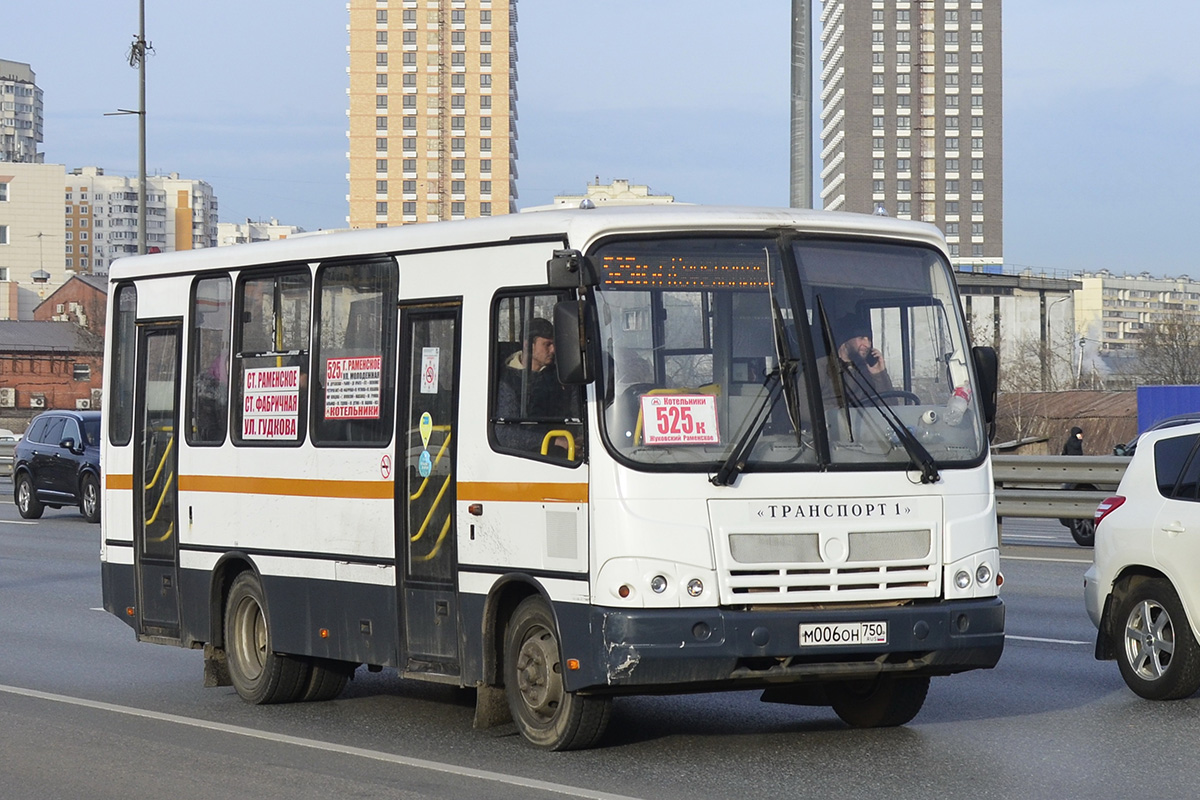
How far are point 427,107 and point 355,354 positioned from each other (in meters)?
185

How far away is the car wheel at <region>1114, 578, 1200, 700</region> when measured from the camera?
9852mm

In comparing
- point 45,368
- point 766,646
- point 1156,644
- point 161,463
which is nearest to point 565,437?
point 766,646

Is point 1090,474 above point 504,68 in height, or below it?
below

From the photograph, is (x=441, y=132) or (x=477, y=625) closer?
(x=477, y=625)

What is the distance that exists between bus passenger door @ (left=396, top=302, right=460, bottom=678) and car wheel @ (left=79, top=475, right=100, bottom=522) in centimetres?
2213

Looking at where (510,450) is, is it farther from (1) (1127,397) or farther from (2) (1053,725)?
(1) (1127,397)

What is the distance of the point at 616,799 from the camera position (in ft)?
24.0

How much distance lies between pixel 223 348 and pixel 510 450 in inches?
123

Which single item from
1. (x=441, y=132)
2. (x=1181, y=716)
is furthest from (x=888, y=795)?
(x=441, y=132)

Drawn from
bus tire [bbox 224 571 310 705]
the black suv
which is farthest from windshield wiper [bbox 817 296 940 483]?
the black suv

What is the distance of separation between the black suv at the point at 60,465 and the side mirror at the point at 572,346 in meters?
23.5

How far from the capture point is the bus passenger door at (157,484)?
11414 millimetres

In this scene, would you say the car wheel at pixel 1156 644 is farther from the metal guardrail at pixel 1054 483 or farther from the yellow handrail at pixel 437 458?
the metal guardrail at pixel 1054 483

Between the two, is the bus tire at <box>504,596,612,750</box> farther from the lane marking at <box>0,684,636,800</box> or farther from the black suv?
the black suv
